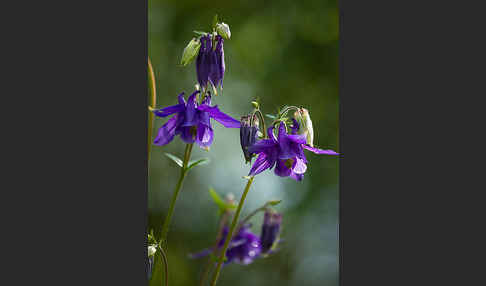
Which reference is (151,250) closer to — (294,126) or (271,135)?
(271,135)

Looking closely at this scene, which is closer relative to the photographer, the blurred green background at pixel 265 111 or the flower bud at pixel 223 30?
the flower bud at pixel 223 30

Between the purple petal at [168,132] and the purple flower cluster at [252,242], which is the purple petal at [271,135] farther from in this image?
the purple flower cluster at [252,242]

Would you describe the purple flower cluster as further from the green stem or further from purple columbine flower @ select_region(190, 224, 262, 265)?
the green stem

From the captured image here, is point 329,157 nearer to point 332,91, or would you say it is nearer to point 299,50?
point 332,91

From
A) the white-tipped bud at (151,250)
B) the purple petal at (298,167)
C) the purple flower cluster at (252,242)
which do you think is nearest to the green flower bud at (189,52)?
the purple petal at (298,167)

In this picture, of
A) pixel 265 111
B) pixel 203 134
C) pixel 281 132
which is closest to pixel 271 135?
pixel 281 132

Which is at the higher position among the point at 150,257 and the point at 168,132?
the point at 168,132
